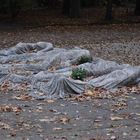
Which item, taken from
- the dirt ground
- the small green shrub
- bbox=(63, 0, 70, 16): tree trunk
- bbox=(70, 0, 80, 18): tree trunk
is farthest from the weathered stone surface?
bbox=(63, 0, 70, 16): tree trunk

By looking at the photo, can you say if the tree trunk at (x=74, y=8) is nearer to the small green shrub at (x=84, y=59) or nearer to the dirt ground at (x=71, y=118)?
the small green shrub at (x=84, y=59)

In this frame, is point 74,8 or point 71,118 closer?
point 71,118

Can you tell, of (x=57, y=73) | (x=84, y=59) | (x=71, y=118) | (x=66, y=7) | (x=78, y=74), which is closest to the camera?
(x=71, y=118)

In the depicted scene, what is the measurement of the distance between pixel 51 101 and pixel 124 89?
1.87m

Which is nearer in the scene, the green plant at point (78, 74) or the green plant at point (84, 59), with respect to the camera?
the green plant at point (78, 74)

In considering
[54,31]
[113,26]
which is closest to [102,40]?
[54,31]

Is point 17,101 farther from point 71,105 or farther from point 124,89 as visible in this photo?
point 124,89

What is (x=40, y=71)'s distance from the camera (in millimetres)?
13109

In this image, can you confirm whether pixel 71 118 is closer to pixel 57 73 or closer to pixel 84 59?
pixel 57 73

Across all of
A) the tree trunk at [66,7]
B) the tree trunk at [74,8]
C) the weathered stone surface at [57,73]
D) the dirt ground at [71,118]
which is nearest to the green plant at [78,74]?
the weathered stone surface at [57,73]

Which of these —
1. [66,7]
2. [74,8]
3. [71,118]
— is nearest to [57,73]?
[71,118]

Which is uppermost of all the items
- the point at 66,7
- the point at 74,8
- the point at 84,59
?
the point at 84,59

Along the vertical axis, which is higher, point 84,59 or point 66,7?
point 84,59

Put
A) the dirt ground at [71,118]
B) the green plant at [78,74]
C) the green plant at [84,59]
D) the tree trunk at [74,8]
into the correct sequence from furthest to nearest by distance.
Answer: the tree trunk at [74,8] < the green plant at [84,59] < the green plant at [78,74] < the dirt ground at [71,118]
